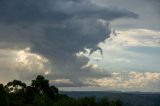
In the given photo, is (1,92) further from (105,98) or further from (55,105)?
(105,98)

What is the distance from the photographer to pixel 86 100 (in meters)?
177

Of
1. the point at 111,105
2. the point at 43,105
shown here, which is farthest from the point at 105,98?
the point at 43,105

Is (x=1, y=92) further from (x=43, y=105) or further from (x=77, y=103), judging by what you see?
(x=77, y=103)

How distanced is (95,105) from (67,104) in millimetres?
13222

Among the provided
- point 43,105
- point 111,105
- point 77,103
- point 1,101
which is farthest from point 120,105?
point 1,101

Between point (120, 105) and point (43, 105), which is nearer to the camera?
point (120, 105)

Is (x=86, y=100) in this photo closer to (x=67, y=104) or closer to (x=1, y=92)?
(x=67, y=104)

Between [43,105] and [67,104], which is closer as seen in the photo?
[67,104]

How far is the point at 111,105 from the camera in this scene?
176625 mm

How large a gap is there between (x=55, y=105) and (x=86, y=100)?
1831 centimetres

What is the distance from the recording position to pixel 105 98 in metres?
180

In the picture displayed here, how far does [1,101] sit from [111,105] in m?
52.3

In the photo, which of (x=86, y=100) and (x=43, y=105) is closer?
(x=86, y=100)

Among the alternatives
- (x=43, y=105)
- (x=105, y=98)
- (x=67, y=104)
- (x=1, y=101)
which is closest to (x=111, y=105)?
(x=105, y=98)
